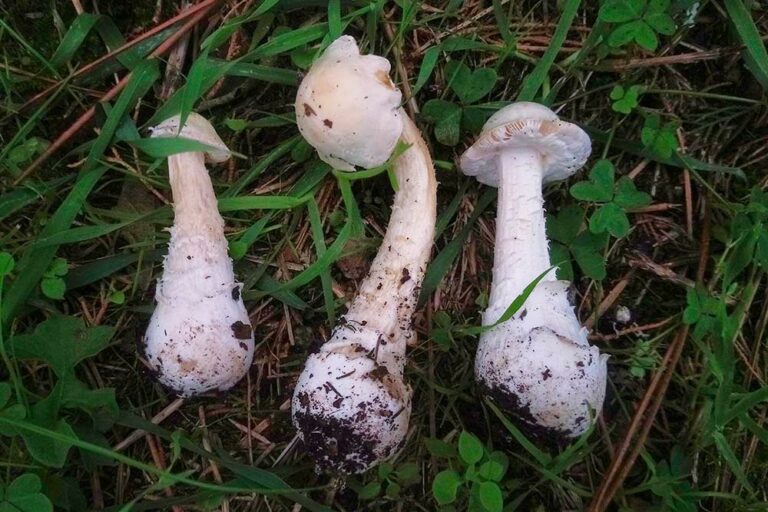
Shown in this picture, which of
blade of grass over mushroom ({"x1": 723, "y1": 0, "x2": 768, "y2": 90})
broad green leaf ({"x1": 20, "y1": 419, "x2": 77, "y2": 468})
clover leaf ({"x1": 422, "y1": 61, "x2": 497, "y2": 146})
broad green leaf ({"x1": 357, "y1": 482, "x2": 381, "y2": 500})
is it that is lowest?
broad green leaf ({"x1": 357, "y1": 482, "x2": 381, "y2": 500})

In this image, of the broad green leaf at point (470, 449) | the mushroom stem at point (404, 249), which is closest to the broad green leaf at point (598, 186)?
the mushroom stem at point (404, 249)

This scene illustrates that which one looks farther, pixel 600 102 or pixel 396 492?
pixel 600 102

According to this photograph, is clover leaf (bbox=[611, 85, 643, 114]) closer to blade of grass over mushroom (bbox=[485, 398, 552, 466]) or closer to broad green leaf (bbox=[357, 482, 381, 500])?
blade of grass over mushroom (bbox=[485, 398, 552, 466])

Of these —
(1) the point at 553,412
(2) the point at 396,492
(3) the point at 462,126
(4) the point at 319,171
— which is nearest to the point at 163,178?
(4) the point at 319,171

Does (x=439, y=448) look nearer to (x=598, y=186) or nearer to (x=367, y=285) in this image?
(x=367, y=285)

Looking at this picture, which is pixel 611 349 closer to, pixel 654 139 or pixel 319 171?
pixel 654 139

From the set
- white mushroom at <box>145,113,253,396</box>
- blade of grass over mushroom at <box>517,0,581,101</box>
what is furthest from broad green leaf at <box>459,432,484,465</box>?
blade of grass over mushroom at <box>517,0,581,101</box>
